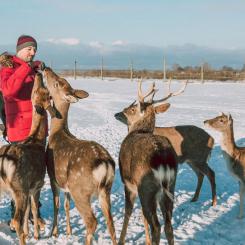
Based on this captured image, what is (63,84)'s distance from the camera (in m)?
6.21

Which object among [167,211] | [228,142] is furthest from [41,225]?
[228,142]

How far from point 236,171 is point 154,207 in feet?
9.13

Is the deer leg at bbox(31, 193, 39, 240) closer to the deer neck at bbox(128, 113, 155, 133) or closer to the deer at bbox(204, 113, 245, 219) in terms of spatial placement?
the deer neck at bbox(128, 113, 155, 133)

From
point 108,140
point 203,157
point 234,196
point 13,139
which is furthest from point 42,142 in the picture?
point 108,140

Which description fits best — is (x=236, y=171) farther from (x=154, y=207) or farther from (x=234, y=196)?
(x=154, y=207)

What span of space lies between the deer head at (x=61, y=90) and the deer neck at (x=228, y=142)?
2.87 m

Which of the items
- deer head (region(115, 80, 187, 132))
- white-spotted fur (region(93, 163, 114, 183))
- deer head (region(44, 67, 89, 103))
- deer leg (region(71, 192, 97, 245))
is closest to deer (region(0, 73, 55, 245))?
deer head (region(44, 67, 89, 103))

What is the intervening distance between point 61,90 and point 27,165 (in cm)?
147

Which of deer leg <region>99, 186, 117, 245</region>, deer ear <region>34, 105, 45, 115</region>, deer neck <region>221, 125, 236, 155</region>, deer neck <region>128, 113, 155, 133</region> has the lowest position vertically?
deer leg <region>99, 186, 117, 245</region>

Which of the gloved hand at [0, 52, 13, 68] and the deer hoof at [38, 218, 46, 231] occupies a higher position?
the gloved hand at [0, 52, 13, 68]

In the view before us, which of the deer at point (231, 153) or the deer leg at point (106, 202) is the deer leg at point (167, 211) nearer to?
the deer leg at point (106, 202)

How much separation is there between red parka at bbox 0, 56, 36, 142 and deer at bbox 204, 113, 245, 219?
3.48 metres

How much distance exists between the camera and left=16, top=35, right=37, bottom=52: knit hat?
5.97 m

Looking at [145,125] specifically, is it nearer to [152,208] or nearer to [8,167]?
[152,208]
